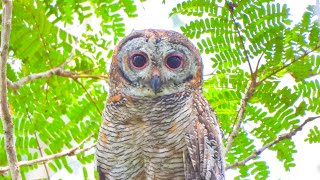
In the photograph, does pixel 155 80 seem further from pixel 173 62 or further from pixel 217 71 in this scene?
pixel 217 71

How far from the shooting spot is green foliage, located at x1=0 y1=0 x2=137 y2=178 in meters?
3.22

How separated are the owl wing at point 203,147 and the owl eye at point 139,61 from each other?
0.32 m

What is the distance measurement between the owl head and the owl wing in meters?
0.13

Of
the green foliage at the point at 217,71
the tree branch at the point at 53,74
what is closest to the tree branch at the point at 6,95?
the tree branch at the point at 53,74

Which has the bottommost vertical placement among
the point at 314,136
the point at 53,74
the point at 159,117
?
the point at 314,136

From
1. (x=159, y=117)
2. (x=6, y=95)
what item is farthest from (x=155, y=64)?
(x=6, y=95)

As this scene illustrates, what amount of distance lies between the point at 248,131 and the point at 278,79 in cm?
32

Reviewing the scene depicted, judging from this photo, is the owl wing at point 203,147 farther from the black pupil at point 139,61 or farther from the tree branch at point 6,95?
the tree branch at point 6,95

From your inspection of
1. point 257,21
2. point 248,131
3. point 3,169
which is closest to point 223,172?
point 248,131

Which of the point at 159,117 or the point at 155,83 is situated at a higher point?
the point at 155,83

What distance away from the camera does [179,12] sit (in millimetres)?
3127

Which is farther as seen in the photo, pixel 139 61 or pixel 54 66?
pixel 54 66

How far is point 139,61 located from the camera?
303cm

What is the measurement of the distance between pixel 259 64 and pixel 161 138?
25.1 inches
